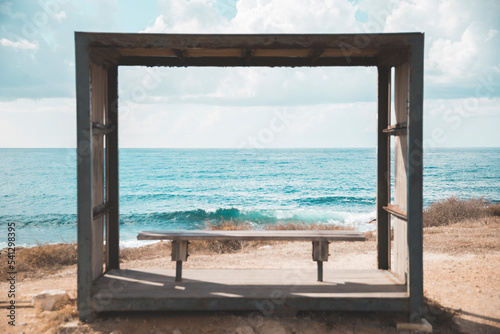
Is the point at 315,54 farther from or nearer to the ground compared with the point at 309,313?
farther from the ground

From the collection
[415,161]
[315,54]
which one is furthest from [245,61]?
[415,161]

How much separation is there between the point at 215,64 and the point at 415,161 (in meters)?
2.85

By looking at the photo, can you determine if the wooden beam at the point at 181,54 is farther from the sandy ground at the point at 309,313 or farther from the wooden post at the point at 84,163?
the sandy ground at the point at 309,313

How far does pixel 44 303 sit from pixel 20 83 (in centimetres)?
5680

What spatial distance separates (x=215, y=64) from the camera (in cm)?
524

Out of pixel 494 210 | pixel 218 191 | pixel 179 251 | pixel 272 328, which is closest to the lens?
pixel 272 328

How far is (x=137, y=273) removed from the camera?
204 inches

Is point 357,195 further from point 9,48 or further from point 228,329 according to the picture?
point 9,48

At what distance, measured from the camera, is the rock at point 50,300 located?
485 cm

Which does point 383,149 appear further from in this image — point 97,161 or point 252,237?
point 97,161

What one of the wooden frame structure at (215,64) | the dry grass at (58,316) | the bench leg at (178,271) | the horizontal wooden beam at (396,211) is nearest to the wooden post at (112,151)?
the wooden frame structure at (215,64)

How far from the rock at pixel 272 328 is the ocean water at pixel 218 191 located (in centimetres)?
1176

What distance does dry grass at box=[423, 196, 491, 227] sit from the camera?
14.2m

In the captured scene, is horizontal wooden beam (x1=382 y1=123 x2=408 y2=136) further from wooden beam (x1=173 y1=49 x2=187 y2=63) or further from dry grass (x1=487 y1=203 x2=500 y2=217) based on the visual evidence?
dry grass (x1=487 y1=203 x2=500 y2=217)
